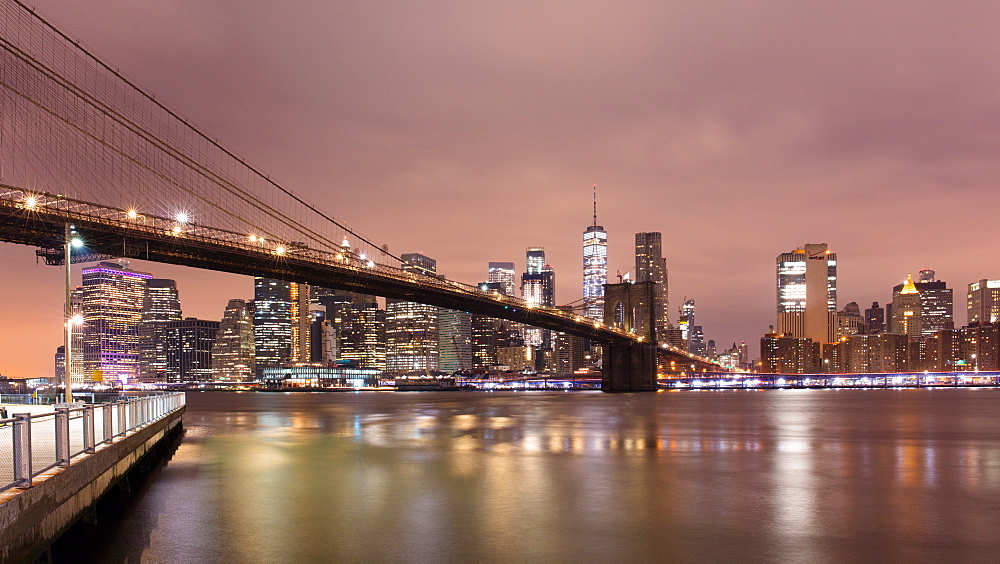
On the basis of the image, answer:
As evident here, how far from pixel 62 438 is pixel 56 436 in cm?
15

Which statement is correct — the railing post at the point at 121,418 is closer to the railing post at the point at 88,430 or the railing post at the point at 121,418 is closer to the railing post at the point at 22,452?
the railing post at the point at 88,430

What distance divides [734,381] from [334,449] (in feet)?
572

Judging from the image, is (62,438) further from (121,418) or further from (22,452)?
(121,418)

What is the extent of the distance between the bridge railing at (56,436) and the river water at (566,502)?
70.6 inches

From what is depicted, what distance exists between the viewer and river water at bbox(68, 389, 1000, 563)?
13.6 metres

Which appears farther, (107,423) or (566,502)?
(566,502)

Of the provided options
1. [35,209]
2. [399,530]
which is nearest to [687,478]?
[399,530]

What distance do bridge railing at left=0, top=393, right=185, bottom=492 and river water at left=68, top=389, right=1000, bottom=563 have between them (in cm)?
179

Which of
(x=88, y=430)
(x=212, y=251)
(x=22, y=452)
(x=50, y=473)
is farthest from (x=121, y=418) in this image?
(x=212, y=251)

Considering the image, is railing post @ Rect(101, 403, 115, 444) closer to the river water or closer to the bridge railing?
the bridge railing

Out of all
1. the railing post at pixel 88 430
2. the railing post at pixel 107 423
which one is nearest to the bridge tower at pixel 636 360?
the railing post at pixel 107 423

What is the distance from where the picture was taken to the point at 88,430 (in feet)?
Result: 47.0

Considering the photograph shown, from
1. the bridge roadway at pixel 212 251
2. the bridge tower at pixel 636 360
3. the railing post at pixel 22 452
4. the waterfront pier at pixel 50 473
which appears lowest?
the bridge tower at pixel 636 360

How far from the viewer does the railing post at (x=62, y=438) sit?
1191 cm
